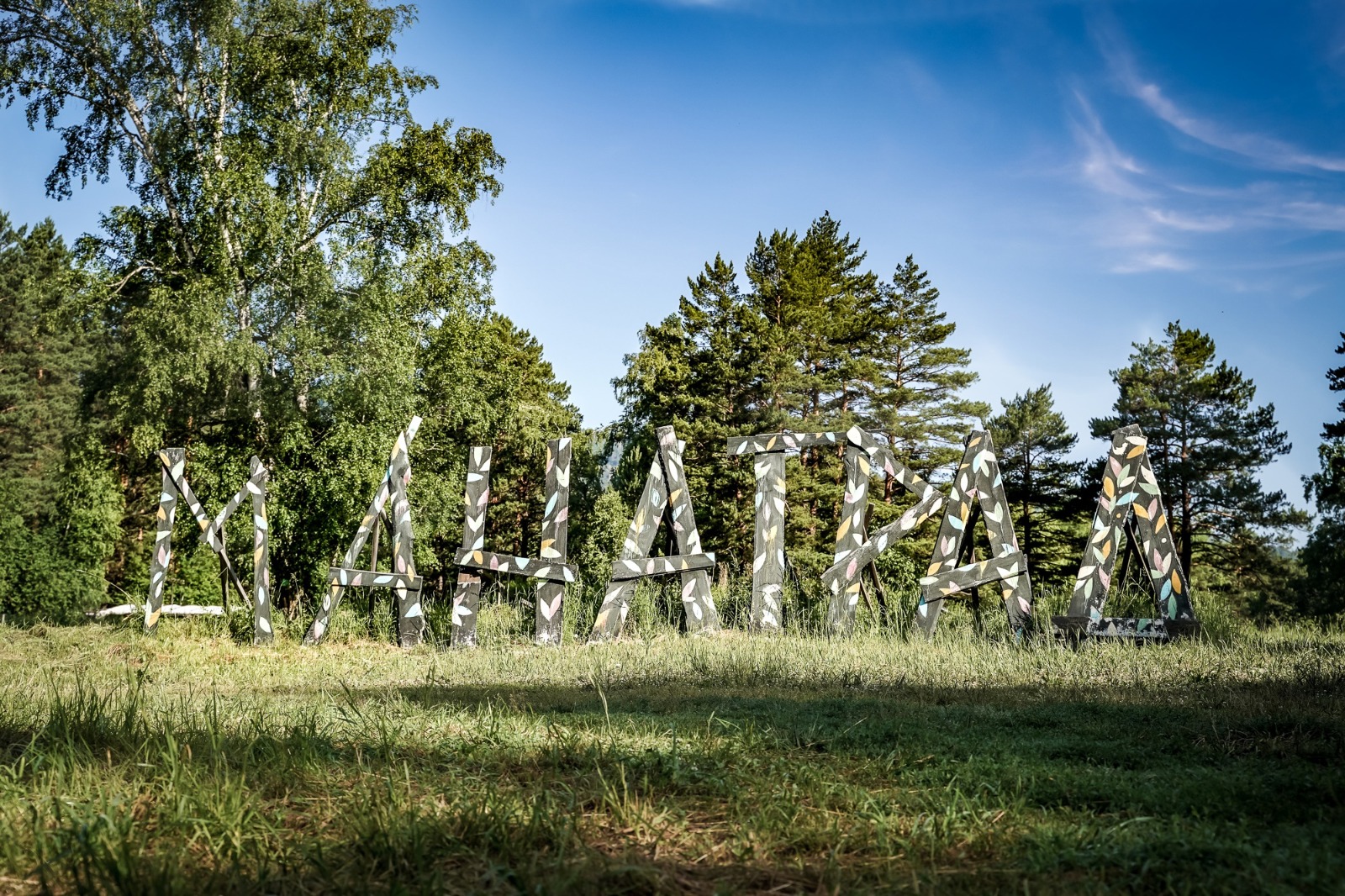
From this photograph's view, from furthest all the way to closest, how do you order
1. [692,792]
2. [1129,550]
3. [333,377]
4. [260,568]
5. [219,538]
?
[333,377] < [219,538] < [260,568] < [1129,550] < [692,792]

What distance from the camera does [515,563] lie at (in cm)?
1124

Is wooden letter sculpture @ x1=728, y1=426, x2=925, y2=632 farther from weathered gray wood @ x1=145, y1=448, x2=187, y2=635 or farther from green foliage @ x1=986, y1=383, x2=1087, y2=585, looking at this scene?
green foliage @ x1=986, y1=383, x2=1087, y2=585

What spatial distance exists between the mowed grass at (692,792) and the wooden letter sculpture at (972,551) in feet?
13.0

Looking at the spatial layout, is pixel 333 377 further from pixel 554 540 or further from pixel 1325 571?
pixel 1325 571

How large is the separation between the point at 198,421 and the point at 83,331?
2.97 metres

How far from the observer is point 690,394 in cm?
2877

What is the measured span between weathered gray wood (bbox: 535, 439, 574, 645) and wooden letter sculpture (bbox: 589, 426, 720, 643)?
21.3 inches

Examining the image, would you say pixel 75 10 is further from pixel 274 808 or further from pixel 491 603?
pixel 274 808

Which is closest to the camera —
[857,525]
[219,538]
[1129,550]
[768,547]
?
[1129,550]

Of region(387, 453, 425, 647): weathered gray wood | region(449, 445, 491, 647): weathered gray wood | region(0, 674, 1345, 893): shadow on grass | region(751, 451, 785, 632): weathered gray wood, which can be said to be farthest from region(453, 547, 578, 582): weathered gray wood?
region(0, 674, 1345, 893): shadow on grass

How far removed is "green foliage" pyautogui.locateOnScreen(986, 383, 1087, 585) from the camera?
2941 centimetres

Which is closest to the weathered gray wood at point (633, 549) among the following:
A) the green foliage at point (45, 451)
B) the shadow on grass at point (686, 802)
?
the shadow on grass at point (686, 802)

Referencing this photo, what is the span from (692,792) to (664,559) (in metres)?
7.92

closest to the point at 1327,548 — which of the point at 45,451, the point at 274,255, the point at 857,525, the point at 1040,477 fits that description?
the point at 1040,477
